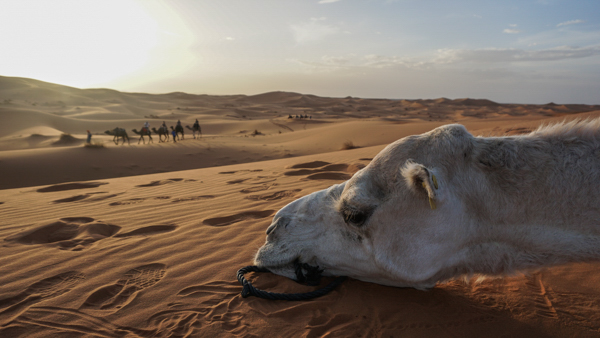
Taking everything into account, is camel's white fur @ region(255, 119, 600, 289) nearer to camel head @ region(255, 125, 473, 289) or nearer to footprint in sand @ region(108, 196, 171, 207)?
camel head @ region(255, 125, 473, 289)

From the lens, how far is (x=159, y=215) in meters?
4.91

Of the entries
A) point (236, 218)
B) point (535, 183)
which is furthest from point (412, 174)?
point (236, 218)

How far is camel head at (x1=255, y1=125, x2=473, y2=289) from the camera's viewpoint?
6.11 ft

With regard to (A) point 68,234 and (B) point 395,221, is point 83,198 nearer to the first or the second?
(A) point 68,234

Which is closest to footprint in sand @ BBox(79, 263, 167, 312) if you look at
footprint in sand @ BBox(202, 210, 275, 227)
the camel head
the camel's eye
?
the camel head

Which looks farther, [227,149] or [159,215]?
[227,149]

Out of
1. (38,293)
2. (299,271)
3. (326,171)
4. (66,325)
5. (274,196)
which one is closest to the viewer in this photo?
(66,325)

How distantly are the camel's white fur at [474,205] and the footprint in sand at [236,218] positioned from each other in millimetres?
2590

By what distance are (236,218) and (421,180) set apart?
10.7 feet

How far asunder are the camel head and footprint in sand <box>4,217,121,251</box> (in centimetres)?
272

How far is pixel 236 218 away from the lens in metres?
4.61

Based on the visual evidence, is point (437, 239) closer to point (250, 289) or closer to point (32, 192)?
point (250, 289)

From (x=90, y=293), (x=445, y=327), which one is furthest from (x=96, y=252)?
(x=445, y=327)

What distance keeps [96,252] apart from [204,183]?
4215 mm
